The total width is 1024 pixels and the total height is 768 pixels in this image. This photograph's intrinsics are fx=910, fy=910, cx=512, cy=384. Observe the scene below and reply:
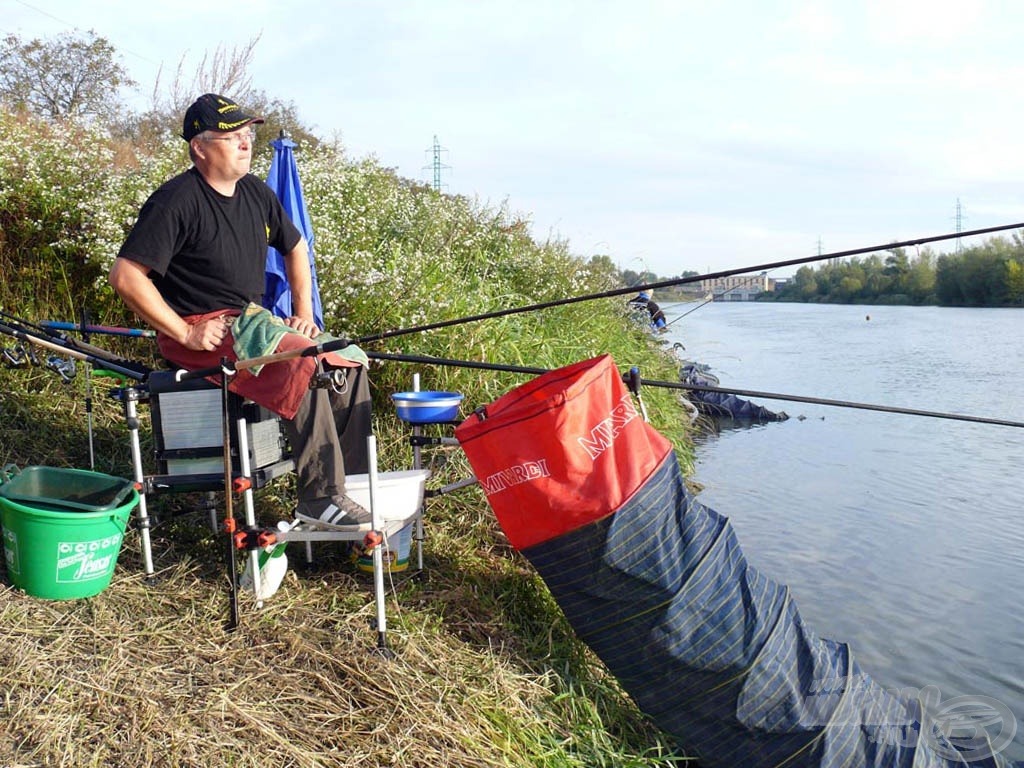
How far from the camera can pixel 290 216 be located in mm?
Result: 4320

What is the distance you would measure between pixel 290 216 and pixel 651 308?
728cm

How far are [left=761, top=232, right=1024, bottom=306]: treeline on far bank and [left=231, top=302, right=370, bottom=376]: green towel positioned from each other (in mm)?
43116

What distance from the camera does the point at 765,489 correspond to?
27.4 feet

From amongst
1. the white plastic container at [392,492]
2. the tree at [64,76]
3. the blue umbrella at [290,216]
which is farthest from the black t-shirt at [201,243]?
the tree at [64,76]

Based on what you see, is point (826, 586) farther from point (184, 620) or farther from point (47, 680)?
point (47, 680)

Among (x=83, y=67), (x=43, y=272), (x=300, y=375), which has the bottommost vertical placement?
(x=300, y=375)

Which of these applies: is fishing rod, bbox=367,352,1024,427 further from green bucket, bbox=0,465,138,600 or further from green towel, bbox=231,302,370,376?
green bucket, bbox=0,465,138,600

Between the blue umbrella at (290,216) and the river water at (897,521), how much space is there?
3319 mm

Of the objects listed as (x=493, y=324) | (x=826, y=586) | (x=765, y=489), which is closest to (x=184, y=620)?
(x=493, y=324)

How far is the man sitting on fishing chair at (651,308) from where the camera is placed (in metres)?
10.6

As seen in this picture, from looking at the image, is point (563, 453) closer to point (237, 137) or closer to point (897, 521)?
point (237, 137)

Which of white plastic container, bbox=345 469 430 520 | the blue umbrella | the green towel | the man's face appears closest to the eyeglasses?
the man's face

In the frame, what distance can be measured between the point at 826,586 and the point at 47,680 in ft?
15.1

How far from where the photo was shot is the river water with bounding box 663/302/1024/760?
16.3 feet
